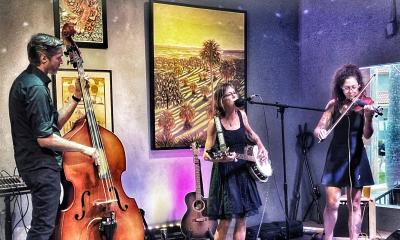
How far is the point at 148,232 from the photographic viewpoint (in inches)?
166

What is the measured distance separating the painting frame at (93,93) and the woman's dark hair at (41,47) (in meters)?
1.18

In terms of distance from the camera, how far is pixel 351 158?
3.68 meters

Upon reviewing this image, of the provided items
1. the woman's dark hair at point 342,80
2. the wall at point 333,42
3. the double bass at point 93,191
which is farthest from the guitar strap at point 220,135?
the wall at point 333,42

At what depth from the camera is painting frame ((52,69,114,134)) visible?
12.9ft

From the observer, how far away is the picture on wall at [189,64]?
14.4ft

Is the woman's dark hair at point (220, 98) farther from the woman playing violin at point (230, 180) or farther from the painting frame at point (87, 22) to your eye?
the painting frame at point (87, 22)

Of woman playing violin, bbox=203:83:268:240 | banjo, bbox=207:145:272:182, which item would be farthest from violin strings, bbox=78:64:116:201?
banjo, bbox=207:145:272:182

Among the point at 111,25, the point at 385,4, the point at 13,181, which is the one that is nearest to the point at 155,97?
the point at 111,25

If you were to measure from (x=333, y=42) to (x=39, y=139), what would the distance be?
11.8 ft

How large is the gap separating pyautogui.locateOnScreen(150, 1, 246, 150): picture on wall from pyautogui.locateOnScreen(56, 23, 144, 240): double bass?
148 cm

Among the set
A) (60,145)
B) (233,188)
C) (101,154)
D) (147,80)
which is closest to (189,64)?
(147,80)

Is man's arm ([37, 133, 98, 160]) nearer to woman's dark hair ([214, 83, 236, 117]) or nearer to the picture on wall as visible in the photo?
woman's dark hair ([214, 83, 236, 117])

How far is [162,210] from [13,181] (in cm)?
159

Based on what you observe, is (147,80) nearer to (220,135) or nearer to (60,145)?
(220,135)
